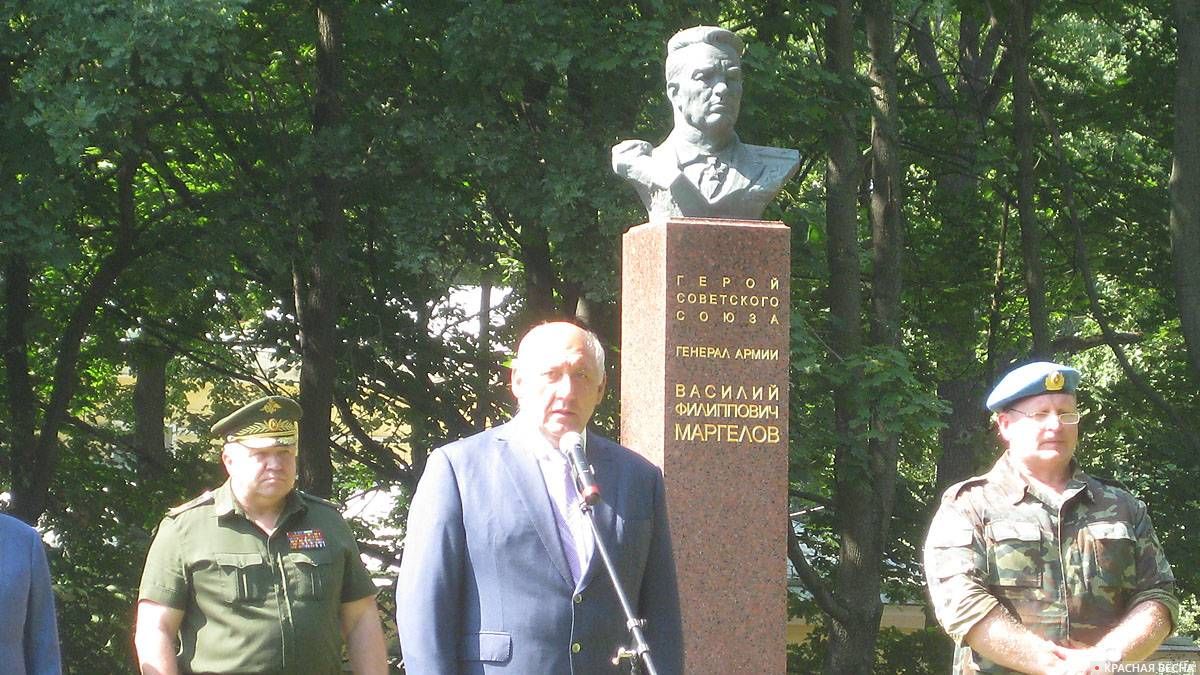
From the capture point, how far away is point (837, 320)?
1309 cm

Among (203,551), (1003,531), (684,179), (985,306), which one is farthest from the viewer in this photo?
(985,306)

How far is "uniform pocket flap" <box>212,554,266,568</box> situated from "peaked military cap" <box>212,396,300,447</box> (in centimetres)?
31

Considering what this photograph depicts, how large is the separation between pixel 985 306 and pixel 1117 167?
5.81 ft

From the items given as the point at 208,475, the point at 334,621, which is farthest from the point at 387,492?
the point at 334,621

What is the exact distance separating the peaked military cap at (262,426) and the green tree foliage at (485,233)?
4.98 meters

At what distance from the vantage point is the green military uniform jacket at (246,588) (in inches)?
185

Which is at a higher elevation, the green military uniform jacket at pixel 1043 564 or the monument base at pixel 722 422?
the monument base at pixel 722 422

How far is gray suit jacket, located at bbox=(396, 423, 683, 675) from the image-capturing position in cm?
369

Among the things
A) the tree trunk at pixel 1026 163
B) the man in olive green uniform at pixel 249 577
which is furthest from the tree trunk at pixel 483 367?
the man in olive green uniform at pixel 249 577

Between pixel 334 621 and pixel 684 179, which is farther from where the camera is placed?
pixel 684 179

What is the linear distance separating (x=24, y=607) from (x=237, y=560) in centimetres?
100

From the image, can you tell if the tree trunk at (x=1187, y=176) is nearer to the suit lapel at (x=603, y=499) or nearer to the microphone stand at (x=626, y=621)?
Result: the suit lapel at (x=603, y=499)

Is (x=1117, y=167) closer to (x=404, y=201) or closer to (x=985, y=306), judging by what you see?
(x=985, y=306)

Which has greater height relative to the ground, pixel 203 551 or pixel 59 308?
pixel 59 308
